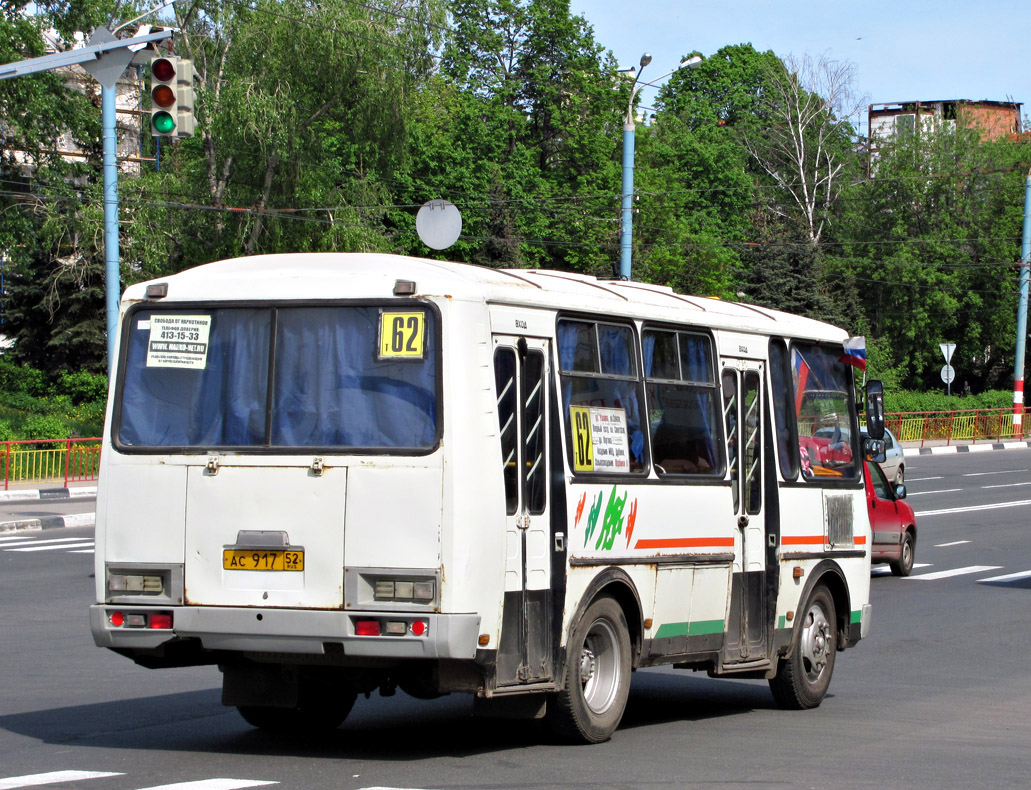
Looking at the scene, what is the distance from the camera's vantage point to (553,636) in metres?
8.01

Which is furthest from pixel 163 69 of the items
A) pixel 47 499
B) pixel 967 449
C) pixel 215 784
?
pixel 967 449

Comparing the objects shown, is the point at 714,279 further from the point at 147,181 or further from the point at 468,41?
the point at 147,181

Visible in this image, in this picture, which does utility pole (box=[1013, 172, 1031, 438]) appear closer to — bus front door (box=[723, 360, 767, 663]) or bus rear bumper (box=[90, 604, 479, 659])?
bus front door (box=[723, 360, 767, 663])

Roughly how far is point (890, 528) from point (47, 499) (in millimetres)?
17326

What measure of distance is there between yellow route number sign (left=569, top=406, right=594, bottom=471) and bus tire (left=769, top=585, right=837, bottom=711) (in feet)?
9.36

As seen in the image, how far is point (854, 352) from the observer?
11781 mm

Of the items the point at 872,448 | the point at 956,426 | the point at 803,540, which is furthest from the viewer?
the point at 956,426

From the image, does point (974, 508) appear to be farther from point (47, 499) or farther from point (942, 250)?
point (942, 250)

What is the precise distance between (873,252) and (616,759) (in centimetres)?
6672

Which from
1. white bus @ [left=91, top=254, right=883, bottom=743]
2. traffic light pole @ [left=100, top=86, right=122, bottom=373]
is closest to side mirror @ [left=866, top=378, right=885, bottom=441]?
white bus @ [left=91, top=254, right=883, bottom=743]

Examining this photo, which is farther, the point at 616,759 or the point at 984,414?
the point at 984,414

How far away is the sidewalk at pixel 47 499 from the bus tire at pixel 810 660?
17.3 m

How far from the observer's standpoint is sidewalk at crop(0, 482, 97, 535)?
25078 mm

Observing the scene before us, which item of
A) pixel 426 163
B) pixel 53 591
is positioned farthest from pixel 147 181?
pixel 53 591
